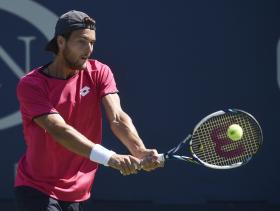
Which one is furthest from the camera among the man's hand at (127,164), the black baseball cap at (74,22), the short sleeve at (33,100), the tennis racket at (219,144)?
the tennis racket at (219,144)

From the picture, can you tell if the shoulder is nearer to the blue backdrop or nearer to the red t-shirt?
the red t-shirt

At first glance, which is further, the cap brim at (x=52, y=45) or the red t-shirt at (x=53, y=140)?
the cap brim at (x=52, y=45)

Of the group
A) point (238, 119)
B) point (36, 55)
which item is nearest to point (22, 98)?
point (238, 119)

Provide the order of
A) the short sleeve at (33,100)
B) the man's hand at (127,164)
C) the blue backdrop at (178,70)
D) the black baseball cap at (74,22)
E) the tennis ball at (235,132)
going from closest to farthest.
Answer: the man's hand at (127,164), the short sleeve at (33,100), the black baseball cap at (74,22), the tennis ball at (235,132), the blue backdrop at (178,70)

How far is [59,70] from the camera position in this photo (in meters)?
4.38

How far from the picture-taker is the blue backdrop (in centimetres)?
620

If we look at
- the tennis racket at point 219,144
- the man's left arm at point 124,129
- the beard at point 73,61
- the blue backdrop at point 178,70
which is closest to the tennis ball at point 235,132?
the tennis racket at point 219,144

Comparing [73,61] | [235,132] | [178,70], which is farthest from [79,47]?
[178,70]

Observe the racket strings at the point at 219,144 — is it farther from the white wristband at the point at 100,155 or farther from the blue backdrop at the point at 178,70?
the blue backdrop at the point at 178,70

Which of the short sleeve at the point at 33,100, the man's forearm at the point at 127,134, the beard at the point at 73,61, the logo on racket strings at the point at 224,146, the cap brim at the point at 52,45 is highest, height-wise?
the cap brim at the point at 52,45

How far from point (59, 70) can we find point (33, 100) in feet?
0.87

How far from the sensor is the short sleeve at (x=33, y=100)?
418cm

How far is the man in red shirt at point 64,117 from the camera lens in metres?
4.26

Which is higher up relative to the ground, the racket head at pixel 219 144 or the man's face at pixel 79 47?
the man's face at pixel 79 47
